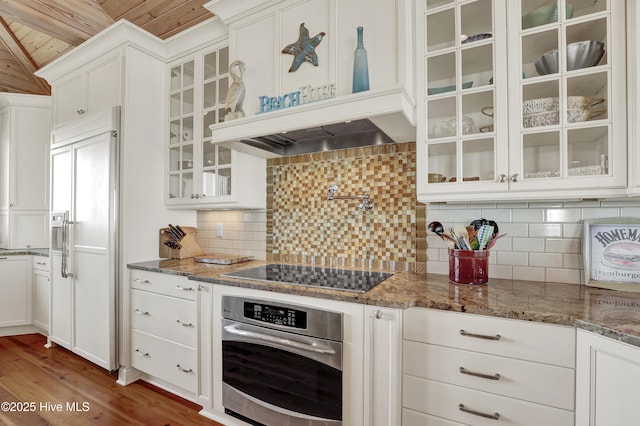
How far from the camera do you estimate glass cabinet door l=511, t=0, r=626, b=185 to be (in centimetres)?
134

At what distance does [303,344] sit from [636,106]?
1.75m

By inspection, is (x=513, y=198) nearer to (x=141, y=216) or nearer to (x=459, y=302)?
(x=459, y=302)

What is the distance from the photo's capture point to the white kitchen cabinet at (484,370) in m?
1.14

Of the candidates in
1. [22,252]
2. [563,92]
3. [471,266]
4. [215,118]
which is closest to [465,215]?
[471,266]

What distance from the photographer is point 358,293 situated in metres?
1.45

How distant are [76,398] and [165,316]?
0.87 m

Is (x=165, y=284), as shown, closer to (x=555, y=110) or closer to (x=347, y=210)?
(x=347, y=210)

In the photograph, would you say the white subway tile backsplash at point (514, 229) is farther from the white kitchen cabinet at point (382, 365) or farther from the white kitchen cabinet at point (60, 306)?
the white kitchen cabinet at point (60, 306)

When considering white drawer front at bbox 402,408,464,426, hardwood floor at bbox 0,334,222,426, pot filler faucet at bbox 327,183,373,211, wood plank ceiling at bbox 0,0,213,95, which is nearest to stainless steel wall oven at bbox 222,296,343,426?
white drawer front at bbox 402,408,464,426

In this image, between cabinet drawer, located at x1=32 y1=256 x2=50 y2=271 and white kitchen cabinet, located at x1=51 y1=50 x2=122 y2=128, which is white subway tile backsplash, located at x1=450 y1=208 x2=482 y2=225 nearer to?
white kitchen cabinet, located at x1=51 y1=50 x2=122 y2=128

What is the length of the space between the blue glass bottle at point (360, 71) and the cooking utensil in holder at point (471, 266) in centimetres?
99

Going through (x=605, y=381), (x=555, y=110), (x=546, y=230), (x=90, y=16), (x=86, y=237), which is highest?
(x=90, y=16)

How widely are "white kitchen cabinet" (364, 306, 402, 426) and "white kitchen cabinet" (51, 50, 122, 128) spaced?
2524 mm

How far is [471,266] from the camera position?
62.6 inches
